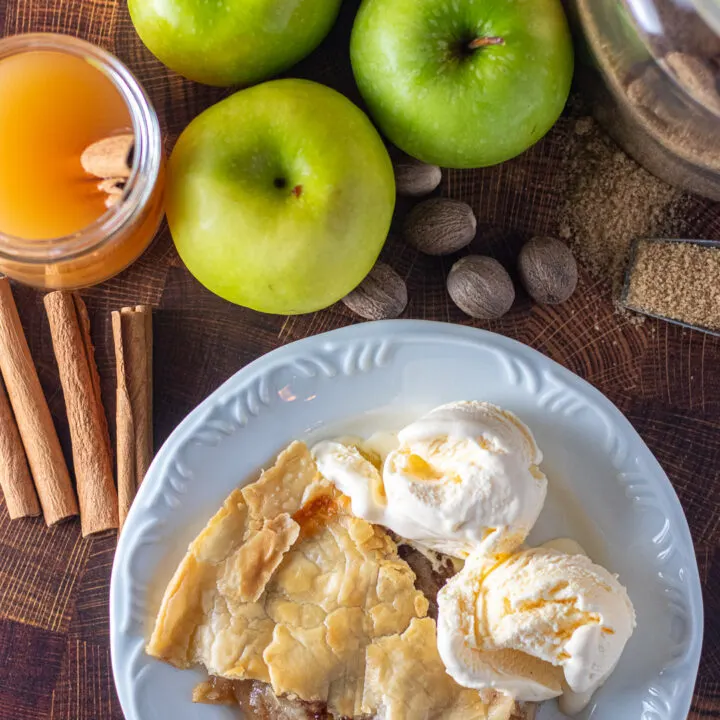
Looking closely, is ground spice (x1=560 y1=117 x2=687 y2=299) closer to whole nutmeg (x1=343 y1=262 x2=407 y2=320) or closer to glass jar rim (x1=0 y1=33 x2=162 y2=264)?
whole nutmeg (x1=343 y1=262 x2=407 y2=320)

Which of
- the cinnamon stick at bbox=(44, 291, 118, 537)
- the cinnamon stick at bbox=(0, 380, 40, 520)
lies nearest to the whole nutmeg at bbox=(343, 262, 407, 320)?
the cinnamon stick at bbox=(44, 291, 118, 537)

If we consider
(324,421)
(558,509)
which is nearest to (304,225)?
(324,421)

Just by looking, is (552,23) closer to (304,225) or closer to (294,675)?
(304,225)

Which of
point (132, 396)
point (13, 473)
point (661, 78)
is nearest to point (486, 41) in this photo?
point (661, 78)

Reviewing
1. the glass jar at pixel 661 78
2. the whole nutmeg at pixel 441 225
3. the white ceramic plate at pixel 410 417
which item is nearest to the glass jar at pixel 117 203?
the white ceramic plate at pixel 410 417

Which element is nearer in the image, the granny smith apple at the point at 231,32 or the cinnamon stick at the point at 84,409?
the granny smith apple at the point at 231,32

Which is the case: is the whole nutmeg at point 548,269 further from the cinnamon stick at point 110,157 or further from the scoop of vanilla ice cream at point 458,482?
the cinnamon stick at point 110,157
